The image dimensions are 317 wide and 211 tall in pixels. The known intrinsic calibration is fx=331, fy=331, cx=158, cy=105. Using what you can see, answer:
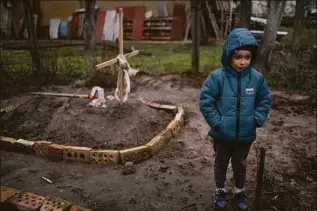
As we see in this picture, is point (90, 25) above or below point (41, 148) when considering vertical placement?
above

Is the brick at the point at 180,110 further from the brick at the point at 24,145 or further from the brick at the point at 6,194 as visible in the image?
the brick at the point at 6,194

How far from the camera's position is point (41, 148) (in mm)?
4648

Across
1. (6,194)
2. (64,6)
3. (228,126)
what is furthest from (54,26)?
Answer: (228,126)

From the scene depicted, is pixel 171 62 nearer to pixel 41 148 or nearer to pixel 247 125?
pixel 41 148

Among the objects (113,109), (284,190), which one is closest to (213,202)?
(284,190)

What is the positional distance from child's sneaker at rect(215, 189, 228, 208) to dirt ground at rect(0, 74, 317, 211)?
15 cm

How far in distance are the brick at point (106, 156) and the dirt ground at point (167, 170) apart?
12cm

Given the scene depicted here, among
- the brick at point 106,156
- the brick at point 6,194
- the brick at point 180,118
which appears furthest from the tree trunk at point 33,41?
the brick at point 6,194

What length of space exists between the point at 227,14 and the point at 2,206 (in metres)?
17.1

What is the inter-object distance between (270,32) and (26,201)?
697cm

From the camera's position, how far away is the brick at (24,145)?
472 centimetres

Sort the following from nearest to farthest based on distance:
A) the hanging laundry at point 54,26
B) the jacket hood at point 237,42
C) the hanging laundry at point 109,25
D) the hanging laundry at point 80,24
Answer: the jacket hood at point 237,42, the hanging laundry at point 109,25, the hanging laundry at point 80,24, the hanging laundry at point 54,26

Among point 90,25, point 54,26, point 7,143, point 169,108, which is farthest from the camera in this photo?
point 54,26

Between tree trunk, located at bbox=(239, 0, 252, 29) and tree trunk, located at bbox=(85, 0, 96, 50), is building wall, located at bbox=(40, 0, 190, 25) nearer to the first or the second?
tree trunk, located at bbox=(85, 0, 96, 50)
